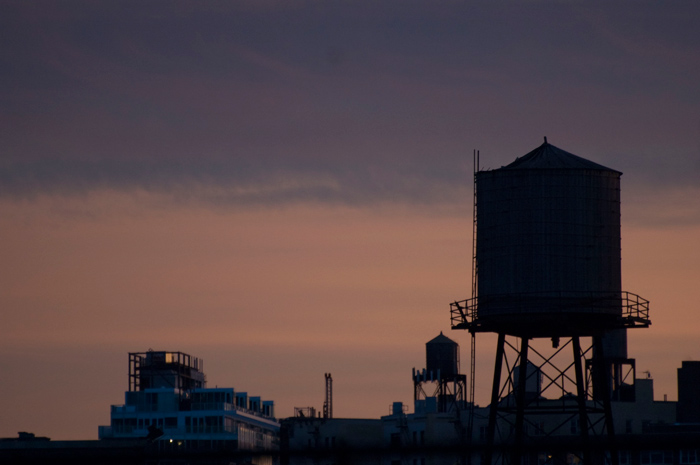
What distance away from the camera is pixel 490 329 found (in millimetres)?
52719

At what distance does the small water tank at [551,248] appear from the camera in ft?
166

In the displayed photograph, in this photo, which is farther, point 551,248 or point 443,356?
point 443,356

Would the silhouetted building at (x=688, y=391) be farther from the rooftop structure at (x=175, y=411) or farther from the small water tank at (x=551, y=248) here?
the small water tank at (x=551, y=248)

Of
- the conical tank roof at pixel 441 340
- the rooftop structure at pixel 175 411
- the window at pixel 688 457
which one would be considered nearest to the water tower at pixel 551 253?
the window at pixel 688 457

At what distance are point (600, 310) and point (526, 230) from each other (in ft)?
13.5

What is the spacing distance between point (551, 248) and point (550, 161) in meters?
3.55

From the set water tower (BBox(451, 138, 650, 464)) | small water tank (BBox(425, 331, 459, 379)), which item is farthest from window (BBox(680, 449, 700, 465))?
water tower (BBox(451, 138, 650, 464))

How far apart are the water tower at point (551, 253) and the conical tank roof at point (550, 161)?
47 millimetres

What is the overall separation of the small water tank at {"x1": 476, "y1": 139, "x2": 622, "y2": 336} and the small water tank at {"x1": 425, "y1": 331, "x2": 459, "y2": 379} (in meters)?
56.4

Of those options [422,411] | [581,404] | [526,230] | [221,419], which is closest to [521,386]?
[581,404]

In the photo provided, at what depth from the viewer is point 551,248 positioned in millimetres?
50938

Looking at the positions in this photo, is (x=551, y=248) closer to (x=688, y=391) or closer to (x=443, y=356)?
(x=443, y=356)

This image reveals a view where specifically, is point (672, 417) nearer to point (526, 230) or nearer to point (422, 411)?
point (422, 411)

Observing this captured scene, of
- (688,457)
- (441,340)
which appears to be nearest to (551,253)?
(688,457)
